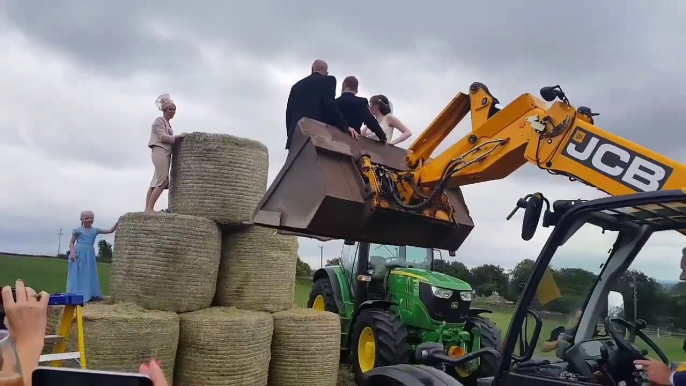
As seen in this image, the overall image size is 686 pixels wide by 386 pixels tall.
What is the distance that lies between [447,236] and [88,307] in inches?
118

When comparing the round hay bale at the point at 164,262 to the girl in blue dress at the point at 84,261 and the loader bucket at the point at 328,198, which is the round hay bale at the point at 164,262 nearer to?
the loader bucket at the point at 328,198

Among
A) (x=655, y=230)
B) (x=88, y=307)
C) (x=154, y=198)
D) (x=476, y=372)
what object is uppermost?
(x=154, y=198)

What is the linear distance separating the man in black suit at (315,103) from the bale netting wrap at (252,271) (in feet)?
4.75

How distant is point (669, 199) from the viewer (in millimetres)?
2254

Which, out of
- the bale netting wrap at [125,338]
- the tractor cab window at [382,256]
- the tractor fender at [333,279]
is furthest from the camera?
the tractor fender at [333,279]

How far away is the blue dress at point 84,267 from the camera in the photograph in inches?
269

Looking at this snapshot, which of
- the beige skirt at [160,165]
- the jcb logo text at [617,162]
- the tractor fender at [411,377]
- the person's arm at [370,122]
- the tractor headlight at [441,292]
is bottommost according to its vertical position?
the tractor fender at [411,377]

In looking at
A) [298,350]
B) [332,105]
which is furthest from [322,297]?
[332,105]

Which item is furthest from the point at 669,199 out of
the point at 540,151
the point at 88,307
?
the point at 88,307

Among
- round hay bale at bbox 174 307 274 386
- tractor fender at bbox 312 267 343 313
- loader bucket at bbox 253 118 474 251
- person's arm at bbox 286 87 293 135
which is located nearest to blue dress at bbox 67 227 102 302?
round hay bale at bbox 174 307 274 386

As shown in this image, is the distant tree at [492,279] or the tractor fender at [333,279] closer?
the distant tree at [492,279]

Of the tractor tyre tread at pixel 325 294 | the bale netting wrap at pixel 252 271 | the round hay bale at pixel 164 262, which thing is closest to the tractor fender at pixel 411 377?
the round hay bale at pixel 164 262

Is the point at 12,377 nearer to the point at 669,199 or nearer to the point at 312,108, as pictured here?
the point at 669,199

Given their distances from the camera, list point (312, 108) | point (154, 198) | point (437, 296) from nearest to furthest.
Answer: point (312, 108) < point (154, 198) < point (437, 296)
